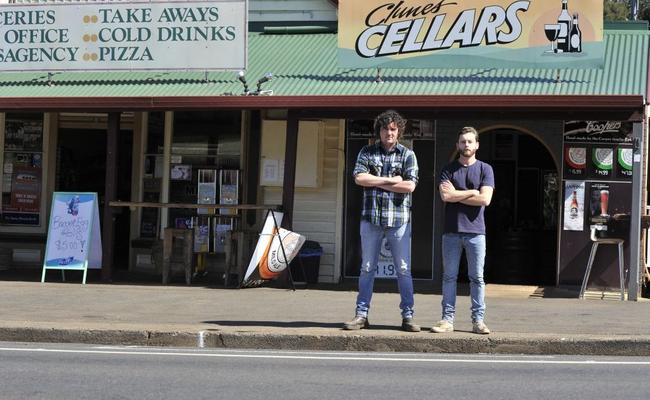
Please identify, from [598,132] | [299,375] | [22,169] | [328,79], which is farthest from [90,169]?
[299,375]

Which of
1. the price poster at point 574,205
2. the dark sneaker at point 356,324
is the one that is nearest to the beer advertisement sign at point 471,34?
the price poster at point 574,205

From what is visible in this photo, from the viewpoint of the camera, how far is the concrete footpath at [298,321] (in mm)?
8227

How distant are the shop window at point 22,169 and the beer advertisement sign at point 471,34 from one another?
18.6ft

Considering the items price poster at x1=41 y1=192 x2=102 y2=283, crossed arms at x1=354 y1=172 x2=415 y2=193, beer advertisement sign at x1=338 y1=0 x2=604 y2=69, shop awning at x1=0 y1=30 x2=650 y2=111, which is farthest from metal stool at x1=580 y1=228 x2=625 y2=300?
price poster at x1=41 y1=192 x2=102 y2=283

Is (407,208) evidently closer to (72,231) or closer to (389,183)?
(389,183)

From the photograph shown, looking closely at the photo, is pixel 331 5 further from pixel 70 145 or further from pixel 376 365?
pixel 376 365

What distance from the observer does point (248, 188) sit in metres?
13.9

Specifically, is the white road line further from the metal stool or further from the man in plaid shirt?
the metal stool

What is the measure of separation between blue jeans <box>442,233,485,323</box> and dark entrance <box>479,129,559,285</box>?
5.60 m

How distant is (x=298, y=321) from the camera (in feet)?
30.2

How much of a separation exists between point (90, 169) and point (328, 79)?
16.6 feet

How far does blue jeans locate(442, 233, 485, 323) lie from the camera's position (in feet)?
27.3

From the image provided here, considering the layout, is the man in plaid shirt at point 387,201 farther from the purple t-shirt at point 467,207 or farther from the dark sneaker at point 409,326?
the purple t-shirt at point 467,207

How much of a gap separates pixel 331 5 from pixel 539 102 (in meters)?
4.65
